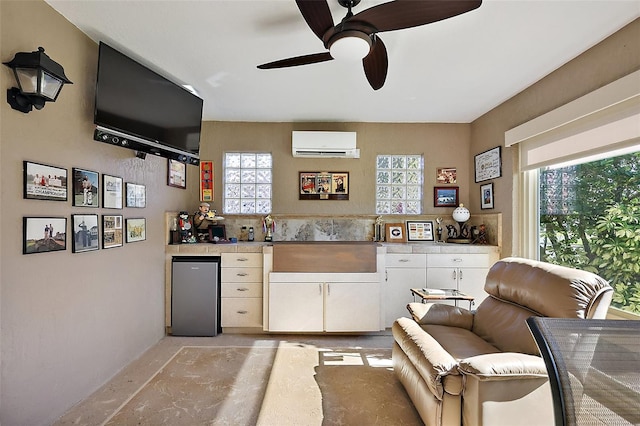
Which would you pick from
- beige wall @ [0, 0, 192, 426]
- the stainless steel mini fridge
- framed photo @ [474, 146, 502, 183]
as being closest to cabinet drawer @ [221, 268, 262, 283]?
Result: the stainless steel mini fridge

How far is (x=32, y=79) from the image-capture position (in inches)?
61.4

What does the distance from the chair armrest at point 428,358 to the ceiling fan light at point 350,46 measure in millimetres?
1702

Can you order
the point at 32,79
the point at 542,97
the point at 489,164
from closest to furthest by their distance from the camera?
the point at 32,79, the point at 542,97, the point at 489,164

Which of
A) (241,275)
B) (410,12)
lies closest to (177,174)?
(241,275)

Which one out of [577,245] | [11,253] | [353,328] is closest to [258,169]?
[353,328]

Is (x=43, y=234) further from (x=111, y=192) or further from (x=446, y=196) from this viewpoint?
(x=446, y=196)

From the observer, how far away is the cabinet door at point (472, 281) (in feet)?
10.9

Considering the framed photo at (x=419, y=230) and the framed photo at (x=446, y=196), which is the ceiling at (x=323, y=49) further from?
the framed photo at (x=419, y=230)

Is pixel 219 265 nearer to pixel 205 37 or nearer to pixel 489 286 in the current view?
pixel 205 37

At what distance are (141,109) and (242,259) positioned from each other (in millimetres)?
1723

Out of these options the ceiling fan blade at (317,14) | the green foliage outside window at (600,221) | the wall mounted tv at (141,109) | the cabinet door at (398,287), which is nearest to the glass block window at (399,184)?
the cabinet door at (398,287)

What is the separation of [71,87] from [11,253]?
3.70 feet

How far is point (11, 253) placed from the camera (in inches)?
61.9

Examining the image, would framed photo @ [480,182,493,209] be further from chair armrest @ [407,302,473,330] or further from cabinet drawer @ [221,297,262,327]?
cabinet drawer @ [221,297,262,327]
